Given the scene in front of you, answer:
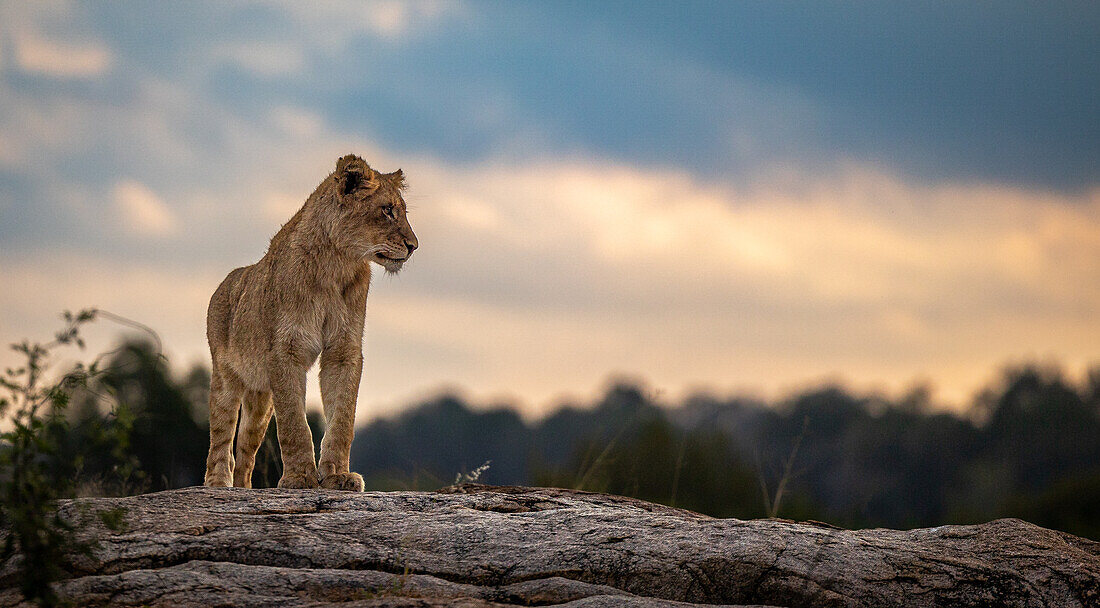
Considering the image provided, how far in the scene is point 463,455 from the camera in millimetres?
32500

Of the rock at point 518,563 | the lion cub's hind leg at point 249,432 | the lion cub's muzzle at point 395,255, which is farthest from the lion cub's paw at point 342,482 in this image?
the lion cub's hind leg at point 249,432

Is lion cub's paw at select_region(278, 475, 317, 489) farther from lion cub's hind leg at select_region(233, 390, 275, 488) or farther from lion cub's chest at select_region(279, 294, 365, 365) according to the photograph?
lion cub's hind leg at select_region(233, 390, 275, 488)

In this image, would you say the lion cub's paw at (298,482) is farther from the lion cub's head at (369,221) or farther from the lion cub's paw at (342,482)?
the lion cub's head at (369,221)

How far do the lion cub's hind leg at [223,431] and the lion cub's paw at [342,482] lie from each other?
216 centimetres

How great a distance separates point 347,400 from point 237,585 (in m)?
2.94

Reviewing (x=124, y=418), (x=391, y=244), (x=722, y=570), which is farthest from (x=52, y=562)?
(x=391, y=244)

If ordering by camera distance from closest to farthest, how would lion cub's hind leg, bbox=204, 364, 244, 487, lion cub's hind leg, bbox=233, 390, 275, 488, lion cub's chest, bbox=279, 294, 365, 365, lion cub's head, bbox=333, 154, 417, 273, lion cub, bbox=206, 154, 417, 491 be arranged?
lion cub, bbox=206, 154, 417, 491
lion cub's chest, bbox=279, 294, 365, 365
lion cub's head, bbox=333, 154, 417, 273
lion cub's hind leg, bbox=233, 390, 275, 488
lion cub's hind leg, bbox=204, 364, 244, 487

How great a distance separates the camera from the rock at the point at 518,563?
5691 mm

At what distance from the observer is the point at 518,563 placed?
236 inches

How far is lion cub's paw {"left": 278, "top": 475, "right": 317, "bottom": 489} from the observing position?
318 inches

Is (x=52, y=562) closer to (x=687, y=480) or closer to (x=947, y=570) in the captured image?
(x=947, y=570)

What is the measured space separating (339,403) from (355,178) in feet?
6.03

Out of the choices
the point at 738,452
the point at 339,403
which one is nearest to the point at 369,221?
the point at 339,403

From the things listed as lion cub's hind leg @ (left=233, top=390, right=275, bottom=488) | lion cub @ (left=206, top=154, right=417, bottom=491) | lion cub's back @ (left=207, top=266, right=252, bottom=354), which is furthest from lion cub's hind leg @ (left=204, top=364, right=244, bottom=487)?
lion cub @ (left=206, top=154, right=417, bottom=491)
